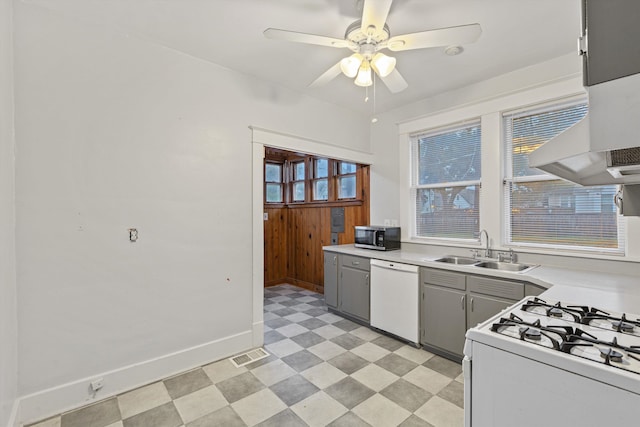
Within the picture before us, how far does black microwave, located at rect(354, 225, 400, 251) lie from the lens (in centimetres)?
366

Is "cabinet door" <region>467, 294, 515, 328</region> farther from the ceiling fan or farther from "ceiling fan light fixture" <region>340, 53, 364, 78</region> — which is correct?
"ceiling fan light fixture" <region>340, 53, 364, 78</region>

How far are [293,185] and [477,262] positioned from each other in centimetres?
354

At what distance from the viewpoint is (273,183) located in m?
5.74

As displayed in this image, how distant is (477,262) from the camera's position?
2.98 meters

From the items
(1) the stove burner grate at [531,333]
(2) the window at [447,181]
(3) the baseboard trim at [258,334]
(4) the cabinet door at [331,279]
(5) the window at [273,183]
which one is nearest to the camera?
(1) the stove burner grate at [531,333]

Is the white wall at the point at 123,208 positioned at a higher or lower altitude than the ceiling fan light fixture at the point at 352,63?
lower

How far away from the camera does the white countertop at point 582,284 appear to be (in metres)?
1.62

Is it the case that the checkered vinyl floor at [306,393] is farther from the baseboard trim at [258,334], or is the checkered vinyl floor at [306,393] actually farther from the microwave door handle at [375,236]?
the microwave door handle at [375,236]

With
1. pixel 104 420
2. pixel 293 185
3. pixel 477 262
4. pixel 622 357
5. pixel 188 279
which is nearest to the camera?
pixel 622 357

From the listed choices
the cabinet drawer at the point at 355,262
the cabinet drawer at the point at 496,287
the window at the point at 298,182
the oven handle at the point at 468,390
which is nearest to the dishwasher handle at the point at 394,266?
the cabinet drawer at the point at 355,262

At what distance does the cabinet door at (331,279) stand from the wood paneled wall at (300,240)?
0.74m

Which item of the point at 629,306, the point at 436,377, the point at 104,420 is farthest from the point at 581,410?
the point at 104,420

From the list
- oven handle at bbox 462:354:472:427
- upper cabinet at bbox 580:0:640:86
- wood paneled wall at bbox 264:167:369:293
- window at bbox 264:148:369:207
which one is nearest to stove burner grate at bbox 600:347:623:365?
oven handle at bbox 462:354:472:427

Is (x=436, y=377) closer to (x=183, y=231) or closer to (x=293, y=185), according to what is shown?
(x=183, y=231)
